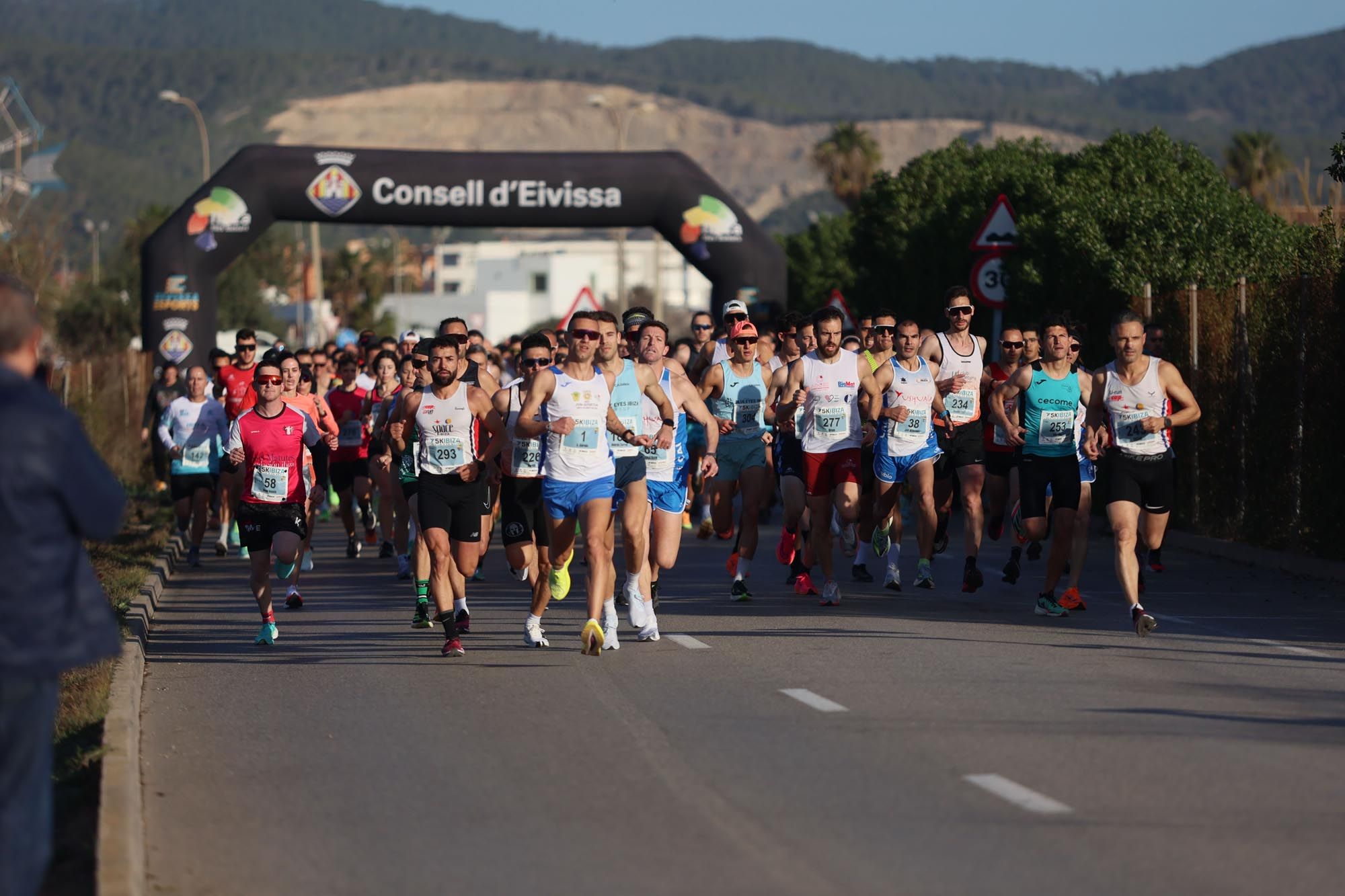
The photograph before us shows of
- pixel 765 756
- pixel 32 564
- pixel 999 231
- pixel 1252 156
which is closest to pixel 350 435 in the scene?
pixel 999 231

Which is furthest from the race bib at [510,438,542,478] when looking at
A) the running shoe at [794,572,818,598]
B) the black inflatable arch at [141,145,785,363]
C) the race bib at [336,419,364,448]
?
the black inflatable arch at [141,145,785,363]

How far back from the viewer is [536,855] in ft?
22.5

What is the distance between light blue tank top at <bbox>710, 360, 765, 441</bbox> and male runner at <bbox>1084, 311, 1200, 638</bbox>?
3536 mm

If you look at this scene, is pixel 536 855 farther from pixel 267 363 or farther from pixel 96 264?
pixel 96 264

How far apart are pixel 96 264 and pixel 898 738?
92697 mm

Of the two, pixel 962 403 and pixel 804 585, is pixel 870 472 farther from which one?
pixel 804 585

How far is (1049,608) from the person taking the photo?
13680mm

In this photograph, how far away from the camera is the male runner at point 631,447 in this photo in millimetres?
12297

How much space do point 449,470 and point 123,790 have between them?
16.5 feet

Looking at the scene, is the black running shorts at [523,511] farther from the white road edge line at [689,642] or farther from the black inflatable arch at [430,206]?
the black inflatable arch at [430,206]

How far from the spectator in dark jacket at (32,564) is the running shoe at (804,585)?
10.4 m

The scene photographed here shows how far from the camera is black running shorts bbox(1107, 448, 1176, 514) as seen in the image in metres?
12.5

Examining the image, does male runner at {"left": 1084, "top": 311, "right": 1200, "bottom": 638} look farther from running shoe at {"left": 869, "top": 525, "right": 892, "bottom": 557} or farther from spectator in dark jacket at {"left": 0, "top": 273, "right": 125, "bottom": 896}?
spectator in dark jacket at {"left": 0, "top": 273, "right": 125, "bottom": 896}

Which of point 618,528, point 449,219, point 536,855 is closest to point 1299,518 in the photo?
point 618,528
